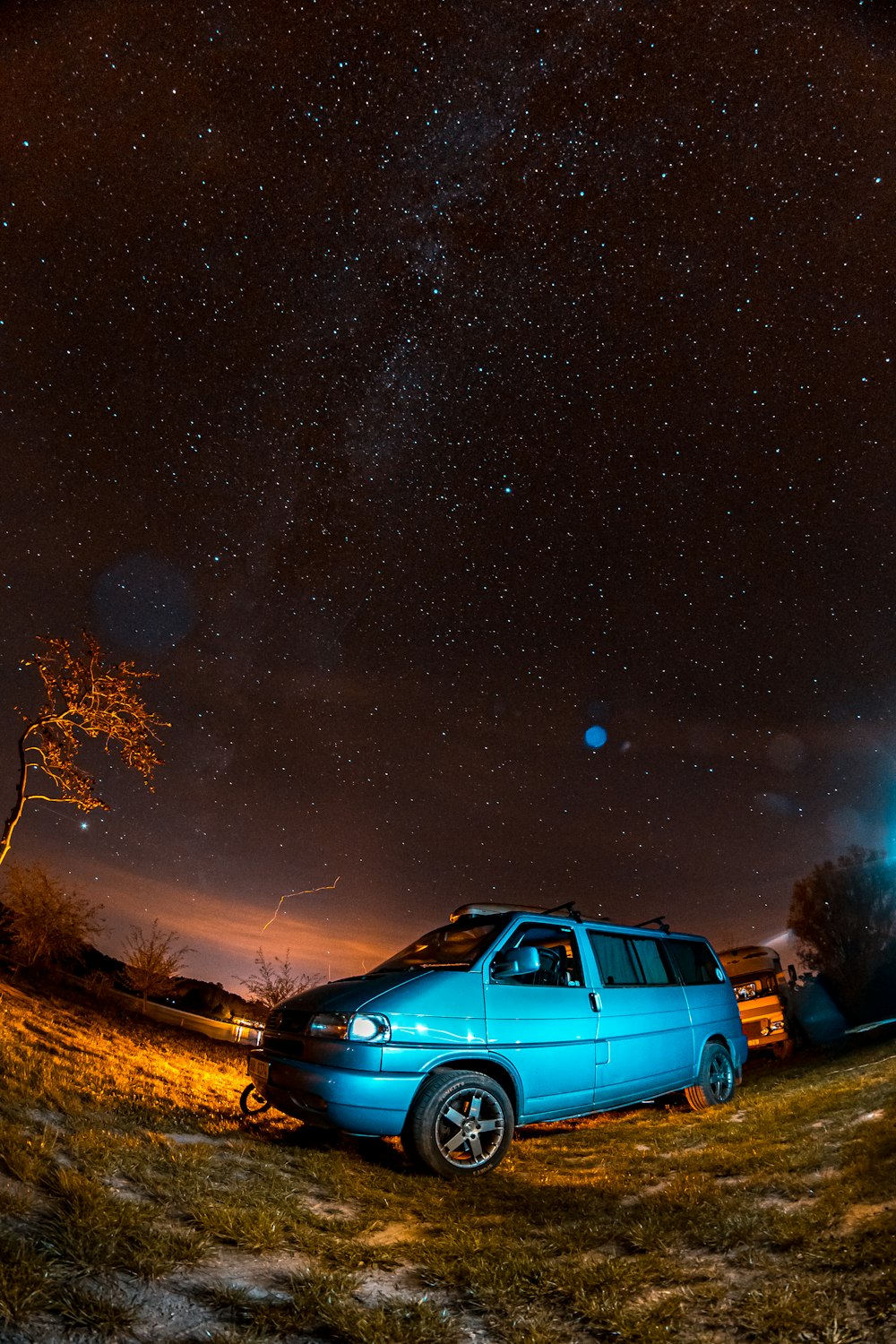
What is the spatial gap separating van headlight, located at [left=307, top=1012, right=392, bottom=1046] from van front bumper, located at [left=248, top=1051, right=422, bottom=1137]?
20cm

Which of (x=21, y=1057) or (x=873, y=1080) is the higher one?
(x=873, y=1080)

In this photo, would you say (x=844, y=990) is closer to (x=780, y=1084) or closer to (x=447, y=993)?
(x=780, y=1084)

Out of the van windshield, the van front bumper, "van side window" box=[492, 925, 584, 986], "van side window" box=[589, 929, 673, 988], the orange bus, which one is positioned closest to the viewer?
the van front bumper

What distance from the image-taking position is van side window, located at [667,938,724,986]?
8.00m

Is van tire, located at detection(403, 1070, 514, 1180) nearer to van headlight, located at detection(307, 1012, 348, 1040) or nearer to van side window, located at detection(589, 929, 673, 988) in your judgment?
van headlight, located at detection(307, 1012, 348, 1040)

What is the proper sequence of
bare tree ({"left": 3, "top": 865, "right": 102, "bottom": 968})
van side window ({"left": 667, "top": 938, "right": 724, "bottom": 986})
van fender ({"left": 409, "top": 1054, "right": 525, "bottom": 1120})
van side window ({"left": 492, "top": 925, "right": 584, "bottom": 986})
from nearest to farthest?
van fender ({"left": 409, "top": 1054, "right": 525, "bottom": 1120}) < van side window ({"left": 492, "top": 925, "right": 584, "bottom": 986}) < van side window ({"left": 667, "top": 938, "right": 724, "bottom": 986}) < bare tree ({"left": 3, "top": 865, "right": 102, "bottom": 968})

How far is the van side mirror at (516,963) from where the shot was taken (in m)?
5.55

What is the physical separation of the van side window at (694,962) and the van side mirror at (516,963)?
2975 millimetres

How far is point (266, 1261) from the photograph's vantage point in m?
3.33

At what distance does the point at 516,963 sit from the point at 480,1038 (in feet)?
1.96

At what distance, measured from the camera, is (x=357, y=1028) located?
199 inches

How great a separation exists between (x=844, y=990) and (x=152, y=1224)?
30926mm

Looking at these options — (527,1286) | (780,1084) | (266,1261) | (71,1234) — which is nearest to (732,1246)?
(527,1286)

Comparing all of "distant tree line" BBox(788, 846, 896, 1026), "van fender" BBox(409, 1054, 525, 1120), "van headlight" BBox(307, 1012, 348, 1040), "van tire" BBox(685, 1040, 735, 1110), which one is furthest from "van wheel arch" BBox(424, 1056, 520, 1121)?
"distant tree line" BBox(788, 846, 896, 1026)
